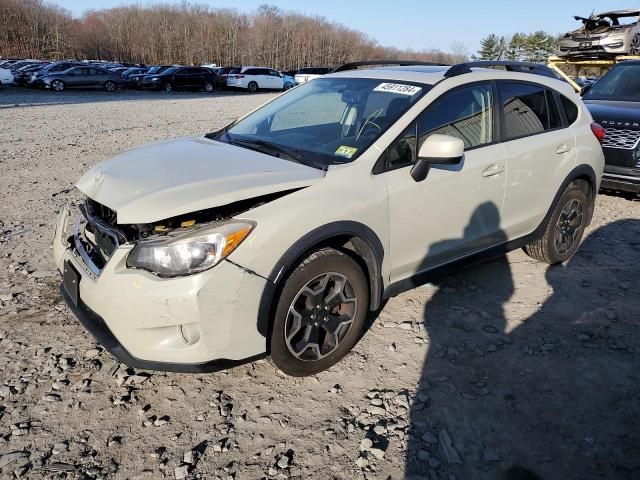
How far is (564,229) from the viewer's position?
466 cm

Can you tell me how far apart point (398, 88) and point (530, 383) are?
6.93 ft

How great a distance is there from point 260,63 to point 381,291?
7027 cm

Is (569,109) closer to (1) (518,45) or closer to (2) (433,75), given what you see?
(2) (433,75)

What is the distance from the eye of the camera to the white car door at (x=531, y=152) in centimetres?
388

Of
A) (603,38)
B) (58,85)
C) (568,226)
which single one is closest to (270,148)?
(568,226)

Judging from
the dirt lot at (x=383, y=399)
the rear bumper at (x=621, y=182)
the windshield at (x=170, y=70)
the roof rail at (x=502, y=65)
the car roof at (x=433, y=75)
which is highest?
the windshield at (x=170, y=70)

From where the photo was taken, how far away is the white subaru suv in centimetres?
250

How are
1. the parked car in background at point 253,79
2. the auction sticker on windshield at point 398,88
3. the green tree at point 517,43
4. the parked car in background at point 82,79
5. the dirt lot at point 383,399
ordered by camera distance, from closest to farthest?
the dirt lot at point 383,399, the auction sticker on windshield at point 398,88, the parked car in background at point 82,79, the parked car in background at point 253,79, the green tree at point 517,43

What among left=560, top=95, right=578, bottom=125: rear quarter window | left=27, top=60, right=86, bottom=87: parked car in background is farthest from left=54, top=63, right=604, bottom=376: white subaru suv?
left=27, top=60, right=86, bottom=87: parked car in background

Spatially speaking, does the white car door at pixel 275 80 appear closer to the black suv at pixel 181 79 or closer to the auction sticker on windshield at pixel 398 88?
the black suv at pixel 181 79

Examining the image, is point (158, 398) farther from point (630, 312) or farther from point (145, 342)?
point (630, 312)

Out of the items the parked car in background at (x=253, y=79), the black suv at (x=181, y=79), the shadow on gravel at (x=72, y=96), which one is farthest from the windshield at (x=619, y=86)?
the black suv at (x=181, y=79)

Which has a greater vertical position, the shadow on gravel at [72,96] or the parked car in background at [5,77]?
the parked car in background at [5,77]

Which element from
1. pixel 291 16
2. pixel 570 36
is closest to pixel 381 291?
pixel 570 36
